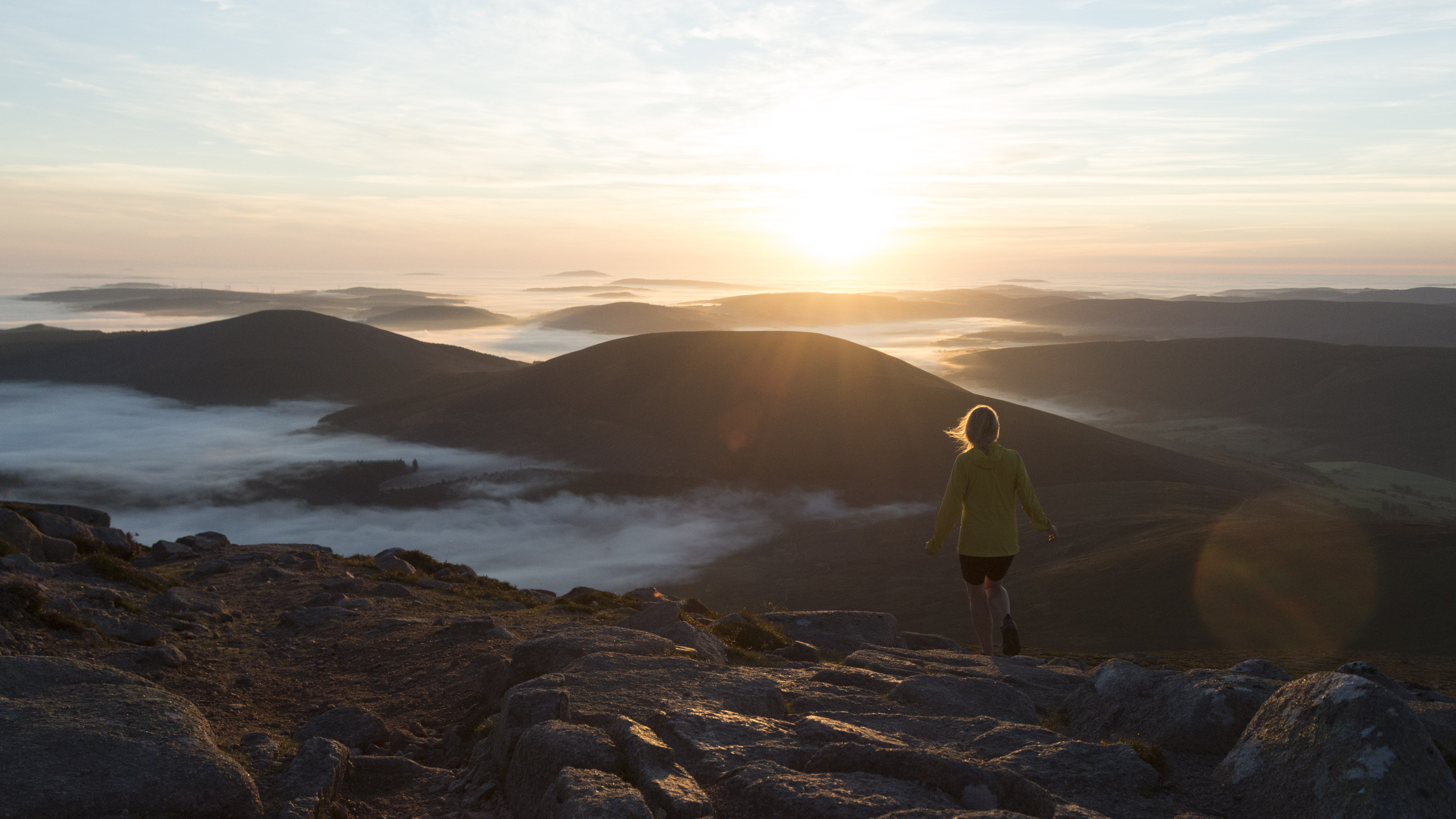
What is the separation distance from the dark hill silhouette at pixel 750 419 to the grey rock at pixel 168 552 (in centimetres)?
10187

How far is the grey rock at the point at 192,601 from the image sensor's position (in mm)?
11930

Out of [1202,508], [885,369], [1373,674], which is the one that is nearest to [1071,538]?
[1202,508]

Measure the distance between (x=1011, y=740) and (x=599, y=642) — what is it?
14.4 feet

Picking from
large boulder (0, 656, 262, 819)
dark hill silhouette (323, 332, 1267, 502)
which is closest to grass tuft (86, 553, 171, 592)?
large boulder (0, 656, 262, 819)

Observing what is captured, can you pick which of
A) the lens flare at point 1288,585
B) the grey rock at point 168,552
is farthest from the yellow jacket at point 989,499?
the lens flare at point 1288,585

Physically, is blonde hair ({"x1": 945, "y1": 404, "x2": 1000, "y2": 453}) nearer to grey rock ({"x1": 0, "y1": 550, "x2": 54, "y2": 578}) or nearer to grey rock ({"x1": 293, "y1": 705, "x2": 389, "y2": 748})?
grey rock ({"x1": 293, "y1": 705, "x2": 389, "y2": 748})

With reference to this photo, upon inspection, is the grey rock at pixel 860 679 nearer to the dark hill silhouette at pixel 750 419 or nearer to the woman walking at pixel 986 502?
the woman walking at pixel 986 502

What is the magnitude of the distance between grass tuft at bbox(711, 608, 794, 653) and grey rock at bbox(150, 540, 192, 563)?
12838 millimetres

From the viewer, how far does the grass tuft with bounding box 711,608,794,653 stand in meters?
12.2

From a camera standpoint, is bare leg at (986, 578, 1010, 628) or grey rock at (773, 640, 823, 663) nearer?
bare leg at (986, 578, 1010, 628)

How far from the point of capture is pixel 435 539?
111 meters

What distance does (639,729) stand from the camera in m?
6.01

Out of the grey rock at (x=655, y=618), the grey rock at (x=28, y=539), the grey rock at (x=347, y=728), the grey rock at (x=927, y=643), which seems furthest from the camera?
the grey rock at (x=927, y=643)

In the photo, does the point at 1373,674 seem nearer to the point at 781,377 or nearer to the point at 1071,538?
the point at 1071,538
